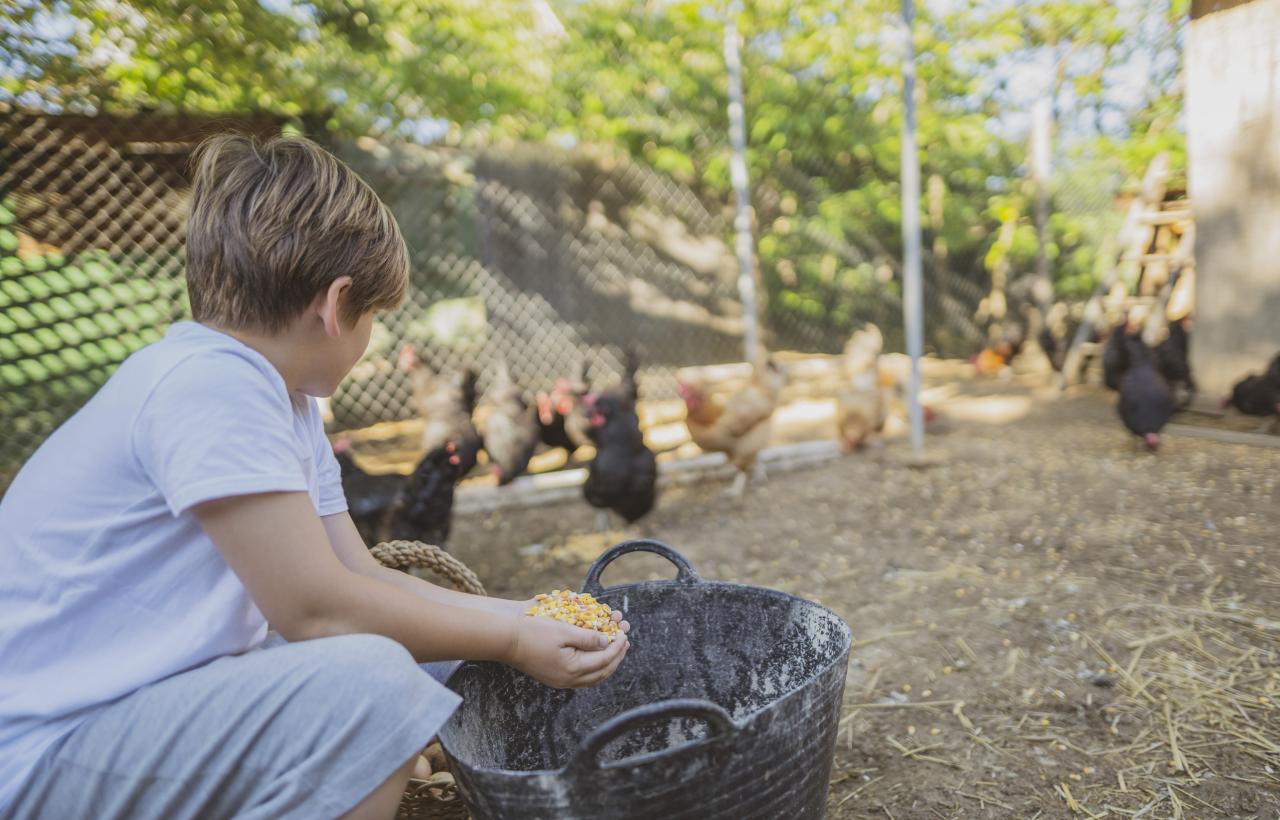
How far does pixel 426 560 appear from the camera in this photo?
5.46ft

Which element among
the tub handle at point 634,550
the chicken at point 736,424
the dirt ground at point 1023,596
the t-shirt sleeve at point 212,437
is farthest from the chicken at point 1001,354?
the t-shirt sleeve at point 212,437

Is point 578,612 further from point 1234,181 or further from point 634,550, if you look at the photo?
point 1234,181

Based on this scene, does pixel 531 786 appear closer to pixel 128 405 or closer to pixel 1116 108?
pixel 128 405

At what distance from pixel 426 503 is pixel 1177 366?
16.0 feet

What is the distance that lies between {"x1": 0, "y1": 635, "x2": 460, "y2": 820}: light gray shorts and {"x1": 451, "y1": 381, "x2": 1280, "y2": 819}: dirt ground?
1072 mm

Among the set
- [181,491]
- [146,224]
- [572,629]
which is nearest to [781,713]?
[572,629]

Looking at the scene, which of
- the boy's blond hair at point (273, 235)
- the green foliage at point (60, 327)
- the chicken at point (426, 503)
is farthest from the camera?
the green foliage at point (60, 327)

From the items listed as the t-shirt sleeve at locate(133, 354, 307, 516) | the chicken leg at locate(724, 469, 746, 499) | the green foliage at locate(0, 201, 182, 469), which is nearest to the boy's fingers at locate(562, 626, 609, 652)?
the t-shirt sleeve at locate(133, 354, 307, 516)

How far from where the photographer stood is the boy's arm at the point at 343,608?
3.08 ft

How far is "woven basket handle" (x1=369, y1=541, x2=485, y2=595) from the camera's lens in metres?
1.66

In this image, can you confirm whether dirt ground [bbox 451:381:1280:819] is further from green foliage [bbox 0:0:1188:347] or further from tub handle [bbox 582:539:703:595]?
green foliage [bbox 0:0:1188:347]

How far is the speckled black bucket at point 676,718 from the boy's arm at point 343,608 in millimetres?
121

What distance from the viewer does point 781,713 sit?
104cm

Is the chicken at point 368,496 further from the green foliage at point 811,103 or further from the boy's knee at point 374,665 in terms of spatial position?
the green foliage at point 811,103
